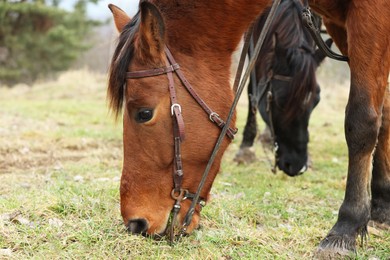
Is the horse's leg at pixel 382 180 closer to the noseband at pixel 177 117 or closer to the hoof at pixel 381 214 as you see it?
the hoof at pixel 381 214

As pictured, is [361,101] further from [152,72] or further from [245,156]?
[245,156]

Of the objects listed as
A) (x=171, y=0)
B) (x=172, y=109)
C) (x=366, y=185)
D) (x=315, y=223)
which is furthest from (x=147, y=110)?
(x=315, y=223)

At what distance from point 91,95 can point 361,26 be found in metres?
13.0

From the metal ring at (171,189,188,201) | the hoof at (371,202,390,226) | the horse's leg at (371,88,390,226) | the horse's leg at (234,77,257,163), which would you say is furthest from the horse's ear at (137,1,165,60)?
the horse's leg at (234,77,257,163)

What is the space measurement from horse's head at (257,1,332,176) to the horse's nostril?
2.66 meters

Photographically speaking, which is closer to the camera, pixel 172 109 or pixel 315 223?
pixel 172 109

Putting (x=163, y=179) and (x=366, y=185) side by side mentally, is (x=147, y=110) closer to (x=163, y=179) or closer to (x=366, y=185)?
(x=163, y=179)

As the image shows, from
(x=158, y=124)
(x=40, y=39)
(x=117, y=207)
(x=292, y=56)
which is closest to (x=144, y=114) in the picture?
(x=158, y=124)

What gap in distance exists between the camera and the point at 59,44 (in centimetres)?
2150

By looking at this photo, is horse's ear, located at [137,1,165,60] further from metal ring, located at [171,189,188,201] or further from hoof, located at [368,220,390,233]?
hoof, located at [368,220,390,233]

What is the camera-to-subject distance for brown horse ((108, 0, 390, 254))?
7.84ft

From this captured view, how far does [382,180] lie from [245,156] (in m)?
2.87

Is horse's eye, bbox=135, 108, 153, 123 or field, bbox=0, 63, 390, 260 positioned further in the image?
field, bbox=0, 63, 390, 260

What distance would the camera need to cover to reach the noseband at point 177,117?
238 centimetres
